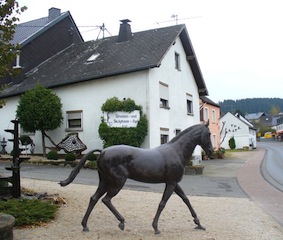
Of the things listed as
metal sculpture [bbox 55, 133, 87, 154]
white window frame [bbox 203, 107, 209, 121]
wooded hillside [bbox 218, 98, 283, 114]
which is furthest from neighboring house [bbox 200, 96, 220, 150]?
wooded hillside [bbox 218, 98, 283, 114]

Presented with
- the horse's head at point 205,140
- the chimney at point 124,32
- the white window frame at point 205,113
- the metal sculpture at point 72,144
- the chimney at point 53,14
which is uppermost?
the chimney at point 53,14

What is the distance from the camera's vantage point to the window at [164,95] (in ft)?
68.3

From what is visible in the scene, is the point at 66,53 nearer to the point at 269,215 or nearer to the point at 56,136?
the point at 56,136

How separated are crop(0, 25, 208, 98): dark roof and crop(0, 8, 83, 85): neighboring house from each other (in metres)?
0.65

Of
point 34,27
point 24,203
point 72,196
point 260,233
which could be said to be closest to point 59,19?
point 34,27

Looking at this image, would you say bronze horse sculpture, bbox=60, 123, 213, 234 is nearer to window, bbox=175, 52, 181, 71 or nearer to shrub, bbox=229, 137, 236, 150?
window, bbox=175, 52, 181, 71

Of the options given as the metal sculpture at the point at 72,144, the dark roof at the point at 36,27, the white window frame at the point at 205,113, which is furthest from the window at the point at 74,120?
the white window frame at the point at 205,113

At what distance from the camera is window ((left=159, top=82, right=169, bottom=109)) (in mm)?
20812

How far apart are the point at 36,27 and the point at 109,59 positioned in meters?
9.56

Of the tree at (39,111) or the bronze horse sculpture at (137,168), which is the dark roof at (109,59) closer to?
the tree at (39,111)

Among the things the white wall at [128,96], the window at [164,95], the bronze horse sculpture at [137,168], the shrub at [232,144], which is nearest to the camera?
the bronze horse sculpture at [137,168]

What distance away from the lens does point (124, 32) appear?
2414 cm

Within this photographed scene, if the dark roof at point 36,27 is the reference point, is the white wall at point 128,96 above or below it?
below

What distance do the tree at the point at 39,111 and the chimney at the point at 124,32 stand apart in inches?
258
